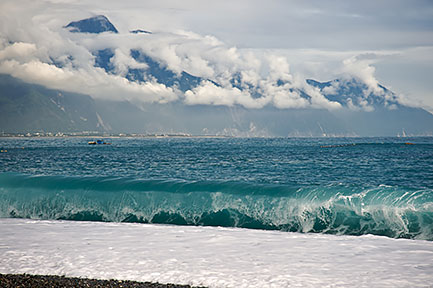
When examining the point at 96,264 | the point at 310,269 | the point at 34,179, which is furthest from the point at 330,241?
the point at 34,179

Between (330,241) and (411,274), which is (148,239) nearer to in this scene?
(330,241)

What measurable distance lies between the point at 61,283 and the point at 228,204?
462 inches

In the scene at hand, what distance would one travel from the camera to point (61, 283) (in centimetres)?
790

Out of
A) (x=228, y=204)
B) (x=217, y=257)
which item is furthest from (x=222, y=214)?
(x=217, y=257)

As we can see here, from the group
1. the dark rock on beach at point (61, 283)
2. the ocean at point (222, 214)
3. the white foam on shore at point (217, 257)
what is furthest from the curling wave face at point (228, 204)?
the dark rock on beach at point (61, 283)

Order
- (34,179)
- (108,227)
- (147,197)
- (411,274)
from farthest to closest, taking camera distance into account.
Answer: (34,179), (147,197), (108,227), (411,274)

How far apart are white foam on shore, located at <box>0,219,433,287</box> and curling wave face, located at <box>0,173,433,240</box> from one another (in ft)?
12.3

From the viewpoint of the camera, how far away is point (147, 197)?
2022 centimetres

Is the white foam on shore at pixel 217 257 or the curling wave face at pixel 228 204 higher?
the white foam on shore at pixel 217 257

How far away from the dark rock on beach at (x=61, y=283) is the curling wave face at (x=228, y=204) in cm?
982

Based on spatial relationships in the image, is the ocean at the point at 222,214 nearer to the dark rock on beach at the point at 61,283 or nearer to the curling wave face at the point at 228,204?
the curling wave face at the point at 228,204

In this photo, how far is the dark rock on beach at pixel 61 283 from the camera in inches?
306

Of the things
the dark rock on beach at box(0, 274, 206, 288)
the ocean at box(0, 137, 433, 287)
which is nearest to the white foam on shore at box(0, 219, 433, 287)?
the ocean at box(0, 137, 433, 287)

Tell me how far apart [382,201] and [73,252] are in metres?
13.0
